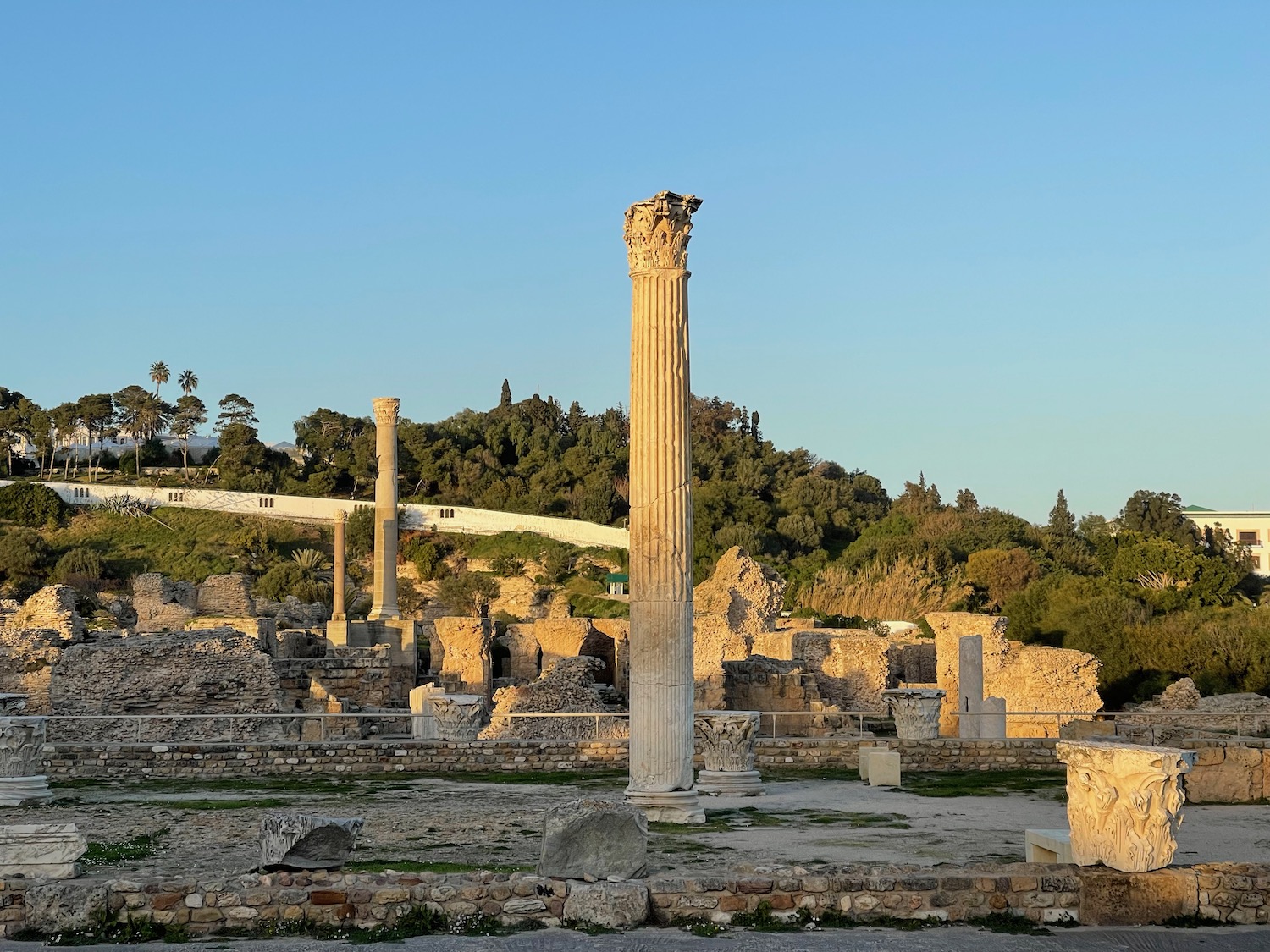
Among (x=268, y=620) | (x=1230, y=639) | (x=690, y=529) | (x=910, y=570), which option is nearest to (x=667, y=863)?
(x=690, y=529)

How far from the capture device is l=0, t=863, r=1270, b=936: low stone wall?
8852 millimetres

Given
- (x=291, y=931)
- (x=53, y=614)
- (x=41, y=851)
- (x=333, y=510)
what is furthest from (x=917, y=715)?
(x=333, y=510)

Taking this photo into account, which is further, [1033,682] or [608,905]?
[1033,682]

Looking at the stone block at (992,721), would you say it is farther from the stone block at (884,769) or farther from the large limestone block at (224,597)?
the large limestone block at (224,597)

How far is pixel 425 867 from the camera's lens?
1066 cm

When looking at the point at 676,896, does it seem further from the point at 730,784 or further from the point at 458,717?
the point at 458,717

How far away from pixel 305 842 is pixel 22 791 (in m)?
7.88

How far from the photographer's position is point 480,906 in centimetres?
905

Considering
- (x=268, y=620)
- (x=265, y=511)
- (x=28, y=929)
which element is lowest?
(x=28, y=929)

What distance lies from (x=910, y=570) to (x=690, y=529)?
38.6m

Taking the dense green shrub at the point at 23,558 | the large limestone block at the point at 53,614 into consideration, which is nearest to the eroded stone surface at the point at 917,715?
the large limestone block at the point at 53,614

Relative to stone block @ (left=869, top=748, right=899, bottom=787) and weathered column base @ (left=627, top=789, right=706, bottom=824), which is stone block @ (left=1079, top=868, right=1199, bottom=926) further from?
stone block @ (left=869, top=748, right=899, bottom=787)

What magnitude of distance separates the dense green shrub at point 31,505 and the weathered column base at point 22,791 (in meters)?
46.6

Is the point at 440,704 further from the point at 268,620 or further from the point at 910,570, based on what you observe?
the point at 910,570
